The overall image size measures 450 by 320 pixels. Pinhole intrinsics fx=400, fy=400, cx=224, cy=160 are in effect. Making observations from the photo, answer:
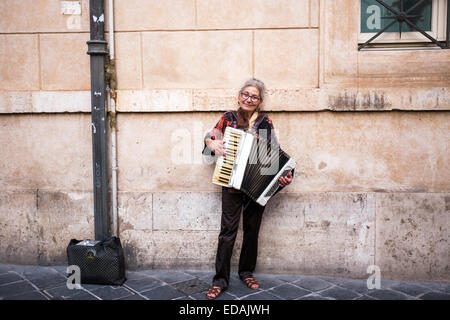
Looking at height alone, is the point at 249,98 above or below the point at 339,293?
above

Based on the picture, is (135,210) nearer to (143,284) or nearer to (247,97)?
(143,284)

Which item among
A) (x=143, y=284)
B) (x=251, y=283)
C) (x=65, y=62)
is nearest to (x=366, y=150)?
(x=251, y=283)

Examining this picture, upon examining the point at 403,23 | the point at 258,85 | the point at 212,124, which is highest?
the point at 403,23

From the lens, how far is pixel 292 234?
4.29 m

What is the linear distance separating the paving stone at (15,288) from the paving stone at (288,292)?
91.9 inches

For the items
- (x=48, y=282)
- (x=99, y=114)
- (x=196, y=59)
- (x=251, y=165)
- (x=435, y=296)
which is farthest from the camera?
(x=196, y=59)

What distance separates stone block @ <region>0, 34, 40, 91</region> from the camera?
4379 millimetres

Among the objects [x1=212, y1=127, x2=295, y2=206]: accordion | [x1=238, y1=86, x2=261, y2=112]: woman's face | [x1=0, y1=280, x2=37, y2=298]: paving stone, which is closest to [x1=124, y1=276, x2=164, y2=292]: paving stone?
[x1=0, y1=280, x2=37, y2=298]: paving stone

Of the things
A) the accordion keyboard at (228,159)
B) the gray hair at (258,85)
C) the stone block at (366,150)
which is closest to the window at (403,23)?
the stone block at (366,150)

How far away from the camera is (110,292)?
3820mm

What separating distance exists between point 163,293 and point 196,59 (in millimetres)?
2396

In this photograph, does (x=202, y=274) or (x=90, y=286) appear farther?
(x=202, y=274)

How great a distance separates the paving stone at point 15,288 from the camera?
3.74 metres

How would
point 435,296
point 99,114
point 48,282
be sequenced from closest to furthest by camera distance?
point 435,296 < point 48,282 < point 99,114
